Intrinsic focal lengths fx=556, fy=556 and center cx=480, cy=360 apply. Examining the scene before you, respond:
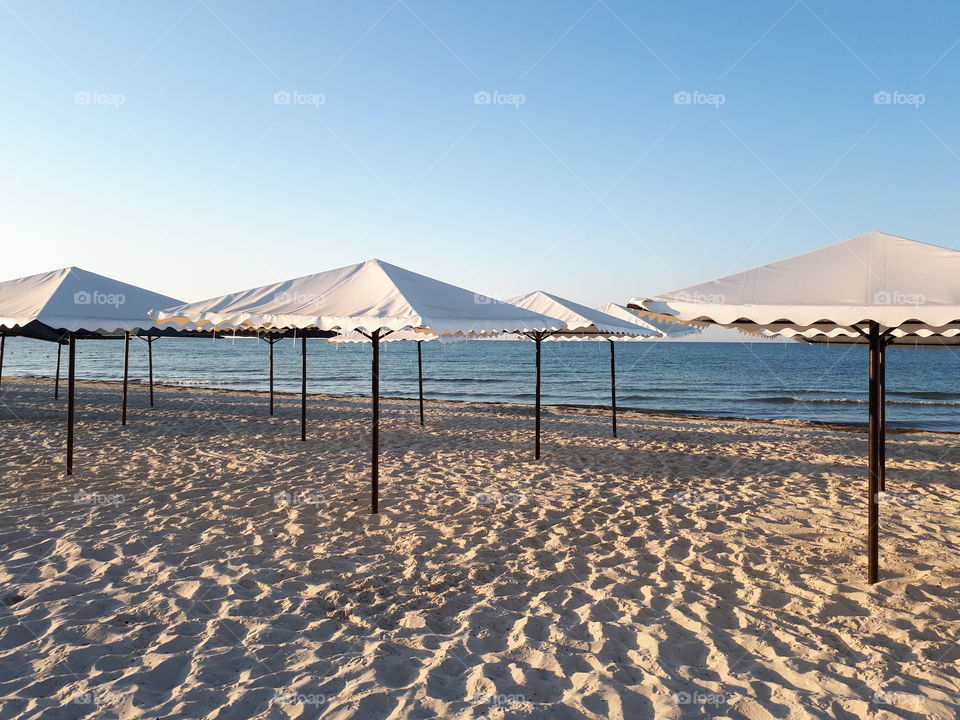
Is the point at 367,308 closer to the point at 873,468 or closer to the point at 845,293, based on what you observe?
the point at 845,293

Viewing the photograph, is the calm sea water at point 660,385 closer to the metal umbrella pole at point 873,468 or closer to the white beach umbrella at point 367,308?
the metal umbrella pole at point 873,468

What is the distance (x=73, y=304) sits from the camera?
6754 mm

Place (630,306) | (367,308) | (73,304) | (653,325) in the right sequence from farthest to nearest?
1. (653,325)
2. (73,304)
3. (367,308)
4. (630,306)

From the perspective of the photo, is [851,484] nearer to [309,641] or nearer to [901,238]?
[901,238]

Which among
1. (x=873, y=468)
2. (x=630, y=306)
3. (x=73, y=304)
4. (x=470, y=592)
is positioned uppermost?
(x=73, y=304)

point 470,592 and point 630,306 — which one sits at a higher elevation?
point 630,306

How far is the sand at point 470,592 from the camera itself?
3.02m

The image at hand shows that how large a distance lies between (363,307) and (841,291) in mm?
3560

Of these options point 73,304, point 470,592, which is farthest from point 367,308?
point 73,304

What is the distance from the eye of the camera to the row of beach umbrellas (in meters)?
3.16

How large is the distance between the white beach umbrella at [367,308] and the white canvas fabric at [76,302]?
1102 millimetres

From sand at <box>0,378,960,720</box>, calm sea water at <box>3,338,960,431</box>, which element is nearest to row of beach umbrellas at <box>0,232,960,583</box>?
sand at <box>0,378,960,720</box>

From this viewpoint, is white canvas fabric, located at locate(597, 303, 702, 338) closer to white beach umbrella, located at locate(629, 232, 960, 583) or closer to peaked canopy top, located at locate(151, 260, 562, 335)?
peaked canopy top, located at locate(151, 260, 562, 335)

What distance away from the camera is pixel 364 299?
5133 mm
